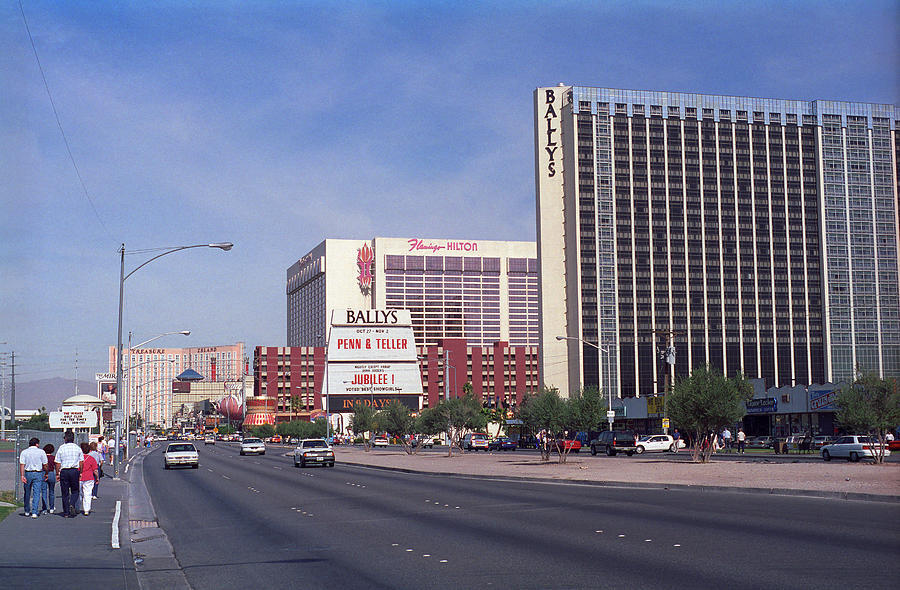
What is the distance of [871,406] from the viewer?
4359 cm

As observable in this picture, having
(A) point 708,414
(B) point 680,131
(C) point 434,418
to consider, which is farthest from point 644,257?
(A) point 708,414

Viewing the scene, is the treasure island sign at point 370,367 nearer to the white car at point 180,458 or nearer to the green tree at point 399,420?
the green tree at point 399,420

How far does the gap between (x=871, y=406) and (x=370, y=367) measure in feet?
310

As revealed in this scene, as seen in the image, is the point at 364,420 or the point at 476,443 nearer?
the point at 476,443

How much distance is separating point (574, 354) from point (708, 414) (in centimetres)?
9879

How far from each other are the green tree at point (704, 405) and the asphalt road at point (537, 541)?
22133 millimetres

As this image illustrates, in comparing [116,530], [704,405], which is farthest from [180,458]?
[116,530]

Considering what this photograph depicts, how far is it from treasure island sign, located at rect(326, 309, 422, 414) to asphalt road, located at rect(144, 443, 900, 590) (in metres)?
104

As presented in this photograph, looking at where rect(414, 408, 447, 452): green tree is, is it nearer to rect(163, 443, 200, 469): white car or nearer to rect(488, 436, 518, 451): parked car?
rect(488, 436, 518, 451): parked car

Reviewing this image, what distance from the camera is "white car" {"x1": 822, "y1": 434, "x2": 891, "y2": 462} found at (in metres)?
46.1

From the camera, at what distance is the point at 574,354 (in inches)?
5773

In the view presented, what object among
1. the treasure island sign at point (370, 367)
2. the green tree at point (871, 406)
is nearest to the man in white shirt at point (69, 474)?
the green tree at point (871, 406)

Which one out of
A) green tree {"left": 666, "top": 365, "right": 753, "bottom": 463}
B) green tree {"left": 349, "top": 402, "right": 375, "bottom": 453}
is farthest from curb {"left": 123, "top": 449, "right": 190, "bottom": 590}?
green tree {"left": 349, "top": 402, "right": 375, "bottom": 453}

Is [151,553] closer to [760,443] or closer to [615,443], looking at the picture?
[615,443]
